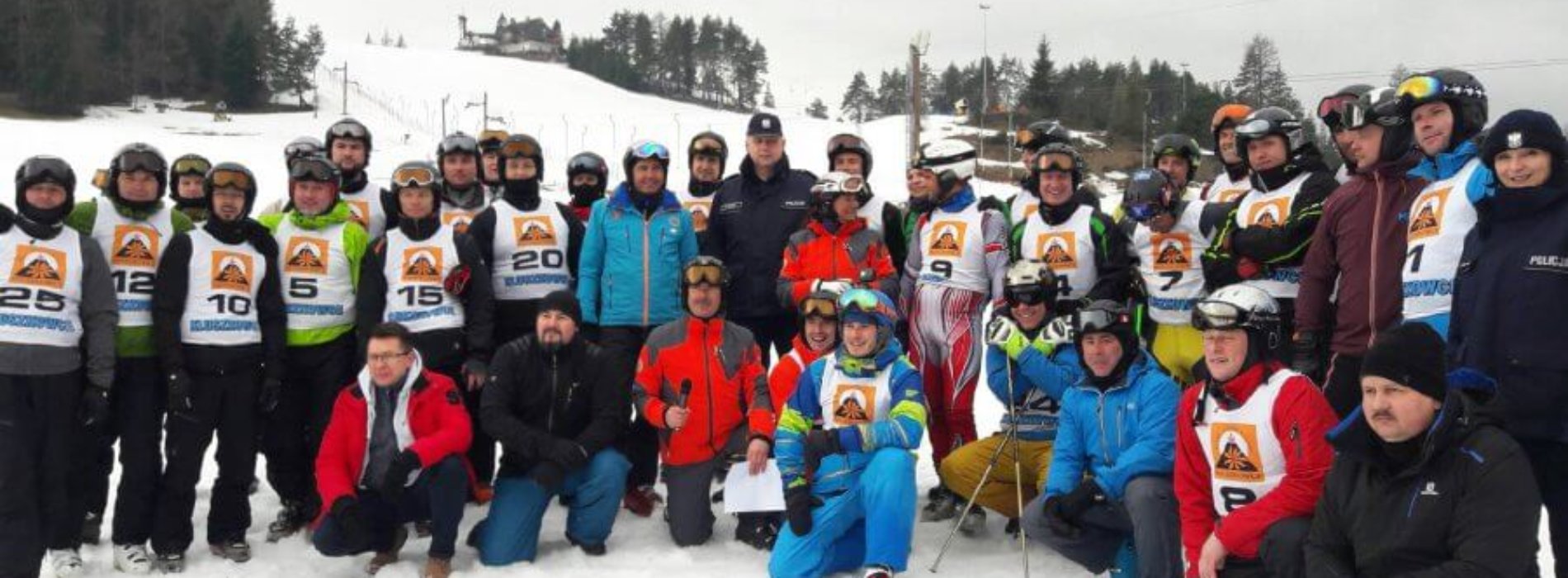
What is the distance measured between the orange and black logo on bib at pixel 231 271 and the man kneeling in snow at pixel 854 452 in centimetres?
280

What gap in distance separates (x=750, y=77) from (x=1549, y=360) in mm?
101164

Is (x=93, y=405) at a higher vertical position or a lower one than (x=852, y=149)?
lower

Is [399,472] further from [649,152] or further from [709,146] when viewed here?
[709,146]

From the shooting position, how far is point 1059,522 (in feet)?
15.2

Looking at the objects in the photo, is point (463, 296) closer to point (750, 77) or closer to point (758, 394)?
point (758, 394)

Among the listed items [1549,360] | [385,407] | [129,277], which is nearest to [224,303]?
[129,277]

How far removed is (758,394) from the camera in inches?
228

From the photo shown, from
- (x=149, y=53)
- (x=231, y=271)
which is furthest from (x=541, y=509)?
(x=149, y=53)

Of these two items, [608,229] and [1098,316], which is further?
[608,229]

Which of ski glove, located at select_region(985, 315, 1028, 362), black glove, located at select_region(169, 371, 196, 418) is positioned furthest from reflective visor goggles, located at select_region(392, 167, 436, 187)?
ski glove, located at select_region(985, 315, 1028, 362)

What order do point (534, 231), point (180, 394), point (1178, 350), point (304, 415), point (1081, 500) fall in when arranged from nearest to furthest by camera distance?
1. point (1081, 500)
2. point (180, 394)
3. point (1178, 350)
4. point (304, 415)
5. point (534, 231)

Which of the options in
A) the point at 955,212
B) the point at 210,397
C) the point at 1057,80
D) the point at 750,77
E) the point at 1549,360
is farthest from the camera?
the point at 750,77

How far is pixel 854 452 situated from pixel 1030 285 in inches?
47.7

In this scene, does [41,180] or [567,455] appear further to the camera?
[567,455]
